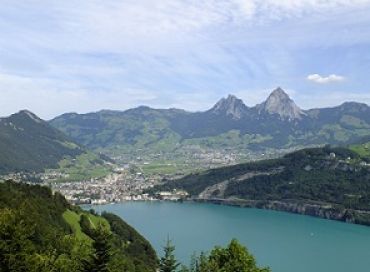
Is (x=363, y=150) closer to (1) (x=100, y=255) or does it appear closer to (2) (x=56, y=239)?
(2) (x=56, y=239)

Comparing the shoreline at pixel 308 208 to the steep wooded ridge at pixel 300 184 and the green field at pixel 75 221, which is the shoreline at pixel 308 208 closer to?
the steep wooded ridge at pixel 300 184

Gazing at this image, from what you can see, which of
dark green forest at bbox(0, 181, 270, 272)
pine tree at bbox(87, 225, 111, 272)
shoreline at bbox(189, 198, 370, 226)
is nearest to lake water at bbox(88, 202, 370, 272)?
shoreline at bbox(189, 198, 370, 226)

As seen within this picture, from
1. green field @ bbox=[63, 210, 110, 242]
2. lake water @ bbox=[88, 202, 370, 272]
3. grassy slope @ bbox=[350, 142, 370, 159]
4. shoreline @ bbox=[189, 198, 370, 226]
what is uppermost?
grassy slope @ bbox=[350, 142, 370, 159]

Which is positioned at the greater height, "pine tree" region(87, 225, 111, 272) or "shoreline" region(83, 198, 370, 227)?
"pine tree" region(87, 225, 111, 272)

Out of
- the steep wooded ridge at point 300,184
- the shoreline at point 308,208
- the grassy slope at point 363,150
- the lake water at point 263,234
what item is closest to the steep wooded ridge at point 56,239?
the lake water at point 263,234

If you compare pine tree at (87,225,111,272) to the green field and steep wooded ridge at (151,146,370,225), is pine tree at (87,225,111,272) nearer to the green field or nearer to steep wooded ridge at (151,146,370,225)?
the green field

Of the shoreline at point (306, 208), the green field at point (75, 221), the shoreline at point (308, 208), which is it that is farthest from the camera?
the shoreline at point (306, 208)

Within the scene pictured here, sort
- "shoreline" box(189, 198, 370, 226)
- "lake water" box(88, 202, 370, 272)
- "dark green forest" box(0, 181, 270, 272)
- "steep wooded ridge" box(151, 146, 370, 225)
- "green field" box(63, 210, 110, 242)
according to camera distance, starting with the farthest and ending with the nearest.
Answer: "steep wooded ridge" box(151, 146, 370, 225) < "shoreline" box(189, 198, 370, 226) < "lake water" box(88, 202, 370, 272) < "green field" box(63, 210, 110, 242) < "dark green forest" box(0, 181, 270, 272)
